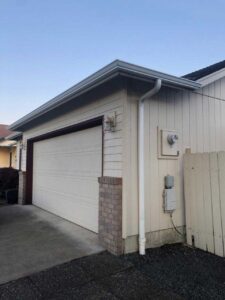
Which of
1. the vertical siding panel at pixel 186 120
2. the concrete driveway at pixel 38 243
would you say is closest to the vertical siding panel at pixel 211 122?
the vertical siding panel at pixel 186 120

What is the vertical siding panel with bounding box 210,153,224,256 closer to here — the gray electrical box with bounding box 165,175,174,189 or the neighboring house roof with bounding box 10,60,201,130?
the gray electrical box with bounding box 165,175,174,189

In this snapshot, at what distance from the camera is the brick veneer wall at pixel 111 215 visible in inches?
158

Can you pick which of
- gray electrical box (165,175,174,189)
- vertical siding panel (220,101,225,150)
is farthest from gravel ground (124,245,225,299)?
vertical siding panel (220,101,225,150)

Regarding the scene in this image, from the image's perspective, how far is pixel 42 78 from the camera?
35.5 feet

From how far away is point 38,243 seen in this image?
4.55 meters

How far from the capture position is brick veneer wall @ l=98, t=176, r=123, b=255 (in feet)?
13.1

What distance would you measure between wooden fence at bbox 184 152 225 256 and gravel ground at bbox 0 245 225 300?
0.34m

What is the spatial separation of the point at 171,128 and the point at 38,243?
10.7 ft

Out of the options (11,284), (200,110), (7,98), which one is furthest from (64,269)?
(7,98)

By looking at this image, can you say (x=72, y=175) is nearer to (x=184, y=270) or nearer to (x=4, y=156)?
(x=184, y=270)

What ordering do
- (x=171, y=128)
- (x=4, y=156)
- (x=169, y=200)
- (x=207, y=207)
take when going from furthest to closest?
1. (x=4, y=156)
2. (x=171, y=128)
3. (x=169, y=200)
4. (x=207, y=207)

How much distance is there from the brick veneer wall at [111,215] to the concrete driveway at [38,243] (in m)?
0.26

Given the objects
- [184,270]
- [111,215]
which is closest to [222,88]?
[111,215]

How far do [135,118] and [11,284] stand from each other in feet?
9.81
